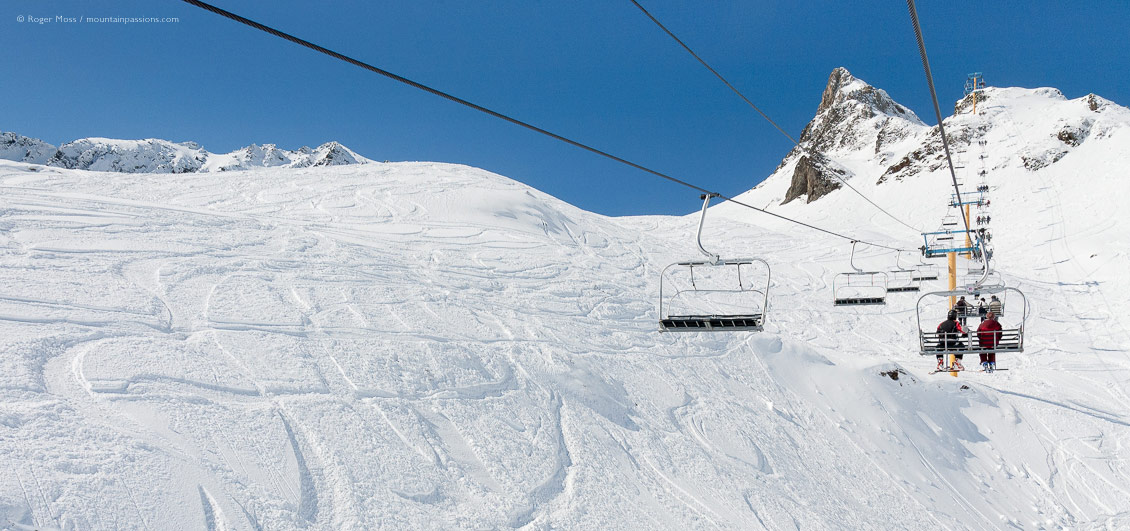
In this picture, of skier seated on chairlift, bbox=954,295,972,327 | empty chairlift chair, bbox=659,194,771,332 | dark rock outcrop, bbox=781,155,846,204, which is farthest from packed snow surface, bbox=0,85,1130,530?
dark rock outcrop, bbox=781,155,846,204

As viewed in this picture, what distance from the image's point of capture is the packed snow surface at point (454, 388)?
6.63 meters

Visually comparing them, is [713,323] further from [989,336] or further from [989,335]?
[989,336]

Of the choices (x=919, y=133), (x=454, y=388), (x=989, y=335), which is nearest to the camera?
(x=454, y=388)

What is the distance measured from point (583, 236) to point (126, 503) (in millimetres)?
18938

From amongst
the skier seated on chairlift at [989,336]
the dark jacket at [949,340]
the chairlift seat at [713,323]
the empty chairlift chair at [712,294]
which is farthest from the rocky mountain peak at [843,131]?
the chairlift seat at [713,323]

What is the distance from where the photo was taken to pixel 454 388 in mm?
9578

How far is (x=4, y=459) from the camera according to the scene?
18.4ft

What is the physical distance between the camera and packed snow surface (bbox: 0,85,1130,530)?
6.63 meters

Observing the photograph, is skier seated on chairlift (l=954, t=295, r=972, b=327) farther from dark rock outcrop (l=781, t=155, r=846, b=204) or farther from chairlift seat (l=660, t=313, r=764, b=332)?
dark rock outcrop (l=781, t=155, r=846, b=204)

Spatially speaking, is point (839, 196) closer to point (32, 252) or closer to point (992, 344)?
point (992, 344)

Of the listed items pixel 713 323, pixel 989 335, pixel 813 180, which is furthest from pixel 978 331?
pixel 813 180

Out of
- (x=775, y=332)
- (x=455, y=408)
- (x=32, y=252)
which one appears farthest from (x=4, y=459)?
(x=775, y=332)

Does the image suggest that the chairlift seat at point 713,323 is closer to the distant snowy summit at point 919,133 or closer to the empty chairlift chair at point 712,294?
the empty chairlift chair at point 712,294

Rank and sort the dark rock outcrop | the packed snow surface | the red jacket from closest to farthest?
the packed snow surface, the red jacket, the dark rock outcrop
